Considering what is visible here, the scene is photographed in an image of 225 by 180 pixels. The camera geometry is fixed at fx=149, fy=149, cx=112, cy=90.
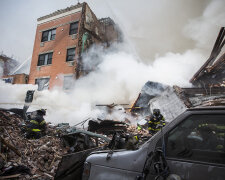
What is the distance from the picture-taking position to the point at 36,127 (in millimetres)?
6340


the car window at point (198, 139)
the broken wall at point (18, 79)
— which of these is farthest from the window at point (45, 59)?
the car window at point (198, 139)

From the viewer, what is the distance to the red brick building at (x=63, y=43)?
1656 centimetres

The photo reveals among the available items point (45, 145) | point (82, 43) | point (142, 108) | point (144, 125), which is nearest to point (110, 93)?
point (142, 108)

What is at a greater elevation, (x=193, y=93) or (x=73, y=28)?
(x=73, y=28)

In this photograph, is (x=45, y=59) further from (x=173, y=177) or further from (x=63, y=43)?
(x=173, y=177)

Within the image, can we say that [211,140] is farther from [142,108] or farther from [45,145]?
[142,108]

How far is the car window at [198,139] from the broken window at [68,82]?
49.9 feet

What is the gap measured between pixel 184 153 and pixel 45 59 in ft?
64.7

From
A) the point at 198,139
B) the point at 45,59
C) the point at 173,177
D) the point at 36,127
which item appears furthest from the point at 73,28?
the point at 173,177

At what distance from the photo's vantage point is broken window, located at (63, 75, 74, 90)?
16016 millimetres

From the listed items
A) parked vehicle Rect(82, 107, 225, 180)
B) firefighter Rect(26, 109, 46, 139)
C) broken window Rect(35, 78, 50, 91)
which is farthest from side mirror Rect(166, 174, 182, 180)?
broken window Rect(35, 78, 50, 91)

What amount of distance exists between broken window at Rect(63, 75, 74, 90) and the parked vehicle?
14.9 m

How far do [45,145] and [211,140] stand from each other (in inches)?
213

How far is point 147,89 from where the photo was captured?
1316 cm
